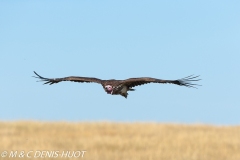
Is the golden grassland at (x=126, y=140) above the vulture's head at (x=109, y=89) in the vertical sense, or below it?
below

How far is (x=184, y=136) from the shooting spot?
20.5 m

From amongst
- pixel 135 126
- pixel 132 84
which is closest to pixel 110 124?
pixel 135 126

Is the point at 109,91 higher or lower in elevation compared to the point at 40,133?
higher

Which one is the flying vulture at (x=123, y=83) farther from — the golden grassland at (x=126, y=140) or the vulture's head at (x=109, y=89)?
the golden grassland at (x=126, y=140)

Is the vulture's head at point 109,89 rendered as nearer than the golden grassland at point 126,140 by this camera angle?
Yes

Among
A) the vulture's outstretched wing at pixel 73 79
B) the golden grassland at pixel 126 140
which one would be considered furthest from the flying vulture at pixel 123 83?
the golden grassland at pixel 126 140

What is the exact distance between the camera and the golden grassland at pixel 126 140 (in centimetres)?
1706

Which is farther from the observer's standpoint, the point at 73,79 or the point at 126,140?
the point at 126,140

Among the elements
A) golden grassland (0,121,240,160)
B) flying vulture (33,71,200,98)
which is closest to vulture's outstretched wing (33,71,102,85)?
flying vulture (33,71,200,98)

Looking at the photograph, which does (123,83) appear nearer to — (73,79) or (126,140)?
(73,79)

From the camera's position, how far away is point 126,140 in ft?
65.1

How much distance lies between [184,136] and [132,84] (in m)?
11.6

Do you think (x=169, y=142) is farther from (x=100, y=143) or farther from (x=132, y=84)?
(x=132, y=84)

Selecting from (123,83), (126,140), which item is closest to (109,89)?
(123,83)
